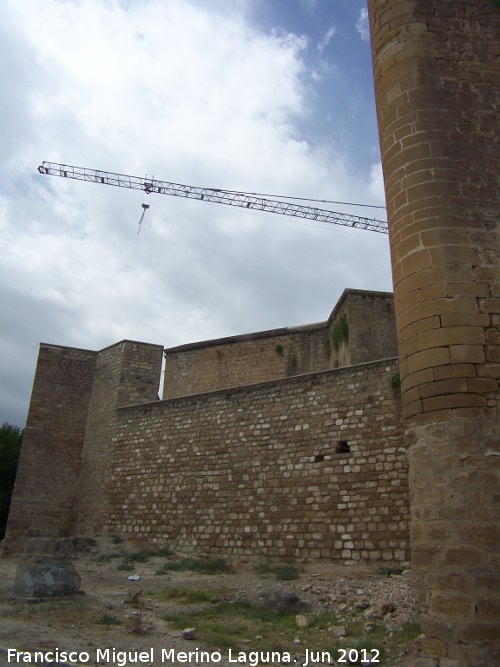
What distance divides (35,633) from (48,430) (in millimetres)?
13546

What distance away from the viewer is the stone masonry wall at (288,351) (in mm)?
17984

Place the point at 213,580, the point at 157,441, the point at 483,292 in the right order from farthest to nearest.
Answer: the point at 157,441
the point at 213,580
the point at 483,292

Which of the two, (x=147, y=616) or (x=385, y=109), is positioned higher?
(x=385, y=109)

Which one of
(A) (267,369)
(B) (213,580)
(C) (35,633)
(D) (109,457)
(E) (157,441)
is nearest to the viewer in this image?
(C) (35,633)

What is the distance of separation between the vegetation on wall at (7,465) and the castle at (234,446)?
5500 millimetres

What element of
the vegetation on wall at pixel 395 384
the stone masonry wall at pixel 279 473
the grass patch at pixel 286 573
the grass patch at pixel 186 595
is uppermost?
the vegetation on wall at pixel 395 384

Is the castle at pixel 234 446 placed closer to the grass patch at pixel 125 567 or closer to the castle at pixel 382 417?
the castle at pixel 382 417

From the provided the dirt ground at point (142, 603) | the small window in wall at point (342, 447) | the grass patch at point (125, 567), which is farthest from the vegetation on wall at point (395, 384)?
the grass patch at point (125, 567)

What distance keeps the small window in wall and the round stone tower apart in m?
6.47

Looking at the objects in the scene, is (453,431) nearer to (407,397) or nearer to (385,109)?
(407,397)

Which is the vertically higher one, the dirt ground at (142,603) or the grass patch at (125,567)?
the grass patch at (125,567)

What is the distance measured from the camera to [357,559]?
11.0 meters

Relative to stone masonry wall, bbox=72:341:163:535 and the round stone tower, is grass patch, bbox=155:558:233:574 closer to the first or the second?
stone masonry wall, bbox=72:341:163:535

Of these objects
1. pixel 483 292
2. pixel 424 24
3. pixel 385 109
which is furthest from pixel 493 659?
pixel 424 24
